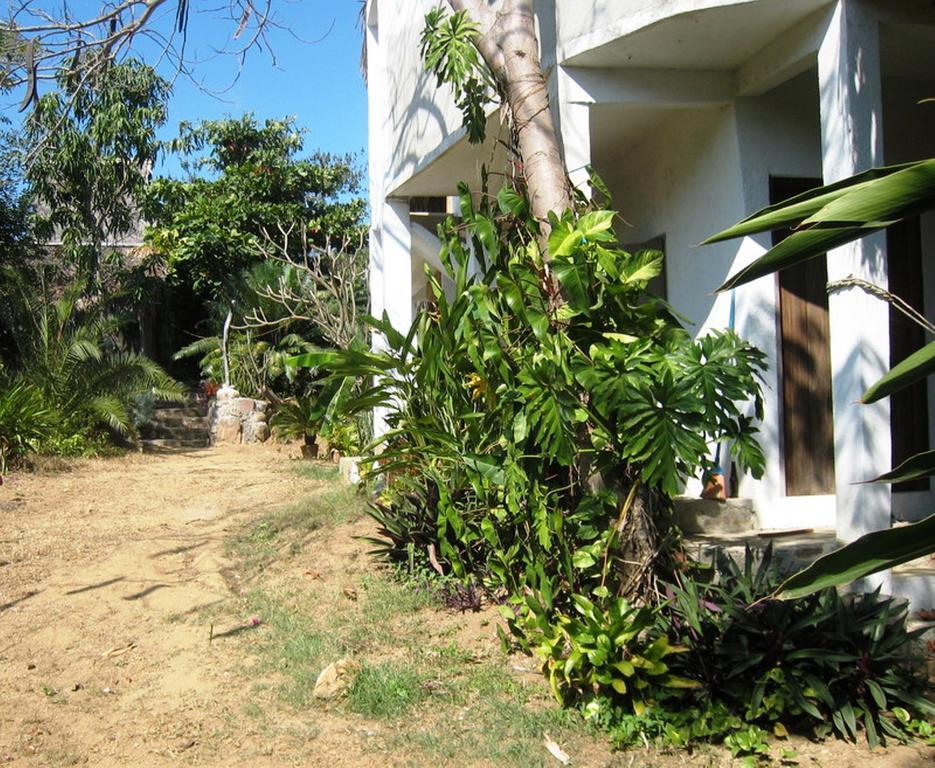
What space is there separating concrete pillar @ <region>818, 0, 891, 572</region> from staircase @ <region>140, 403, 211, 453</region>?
13612 mm

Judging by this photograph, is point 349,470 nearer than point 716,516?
No

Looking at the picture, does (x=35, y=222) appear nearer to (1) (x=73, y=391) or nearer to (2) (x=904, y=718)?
(1) (x=73, y=391)

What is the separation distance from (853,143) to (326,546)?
4.75 meters

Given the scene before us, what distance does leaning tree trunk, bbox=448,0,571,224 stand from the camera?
4.93 m

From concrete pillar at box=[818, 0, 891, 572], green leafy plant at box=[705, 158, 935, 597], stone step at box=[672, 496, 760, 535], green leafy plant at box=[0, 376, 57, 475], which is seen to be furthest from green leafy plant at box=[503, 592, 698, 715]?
green leafy plant at box=[0, 376, 57, 475]

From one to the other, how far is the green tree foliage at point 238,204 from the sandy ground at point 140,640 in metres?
9.74

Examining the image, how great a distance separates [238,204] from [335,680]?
1645 centimetres

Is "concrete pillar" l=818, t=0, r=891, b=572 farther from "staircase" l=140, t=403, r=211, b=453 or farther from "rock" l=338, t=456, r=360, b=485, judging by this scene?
"staircase" l=140, t=403, r=211, b=453

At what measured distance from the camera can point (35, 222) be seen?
684 inches

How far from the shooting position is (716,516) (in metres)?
6.38

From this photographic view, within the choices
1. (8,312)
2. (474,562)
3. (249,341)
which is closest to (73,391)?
(8,312)

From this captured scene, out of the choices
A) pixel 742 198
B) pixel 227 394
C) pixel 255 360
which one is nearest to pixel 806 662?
pixel 742 198

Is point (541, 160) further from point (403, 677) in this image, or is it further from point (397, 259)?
point (397, 259)

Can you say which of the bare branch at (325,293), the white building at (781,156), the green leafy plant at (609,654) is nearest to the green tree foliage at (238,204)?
the bare branch at (325,293)
